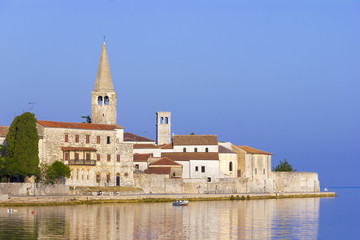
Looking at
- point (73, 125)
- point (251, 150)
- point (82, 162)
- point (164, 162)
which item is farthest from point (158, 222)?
point (251, 150)

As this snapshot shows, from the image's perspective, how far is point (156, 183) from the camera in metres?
81.2

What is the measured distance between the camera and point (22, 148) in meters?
69.6

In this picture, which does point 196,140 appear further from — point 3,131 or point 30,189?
point 30,189

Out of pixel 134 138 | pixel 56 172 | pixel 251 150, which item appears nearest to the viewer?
pixel 56 172

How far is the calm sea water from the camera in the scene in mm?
47031

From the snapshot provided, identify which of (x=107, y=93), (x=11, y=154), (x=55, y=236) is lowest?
(x=55, y=236)

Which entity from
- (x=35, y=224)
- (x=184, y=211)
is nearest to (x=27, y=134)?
(x=184, y=211)

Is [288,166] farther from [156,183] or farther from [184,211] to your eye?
[184,211]

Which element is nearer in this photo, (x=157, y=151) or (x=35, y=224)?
(x=35, y=224)

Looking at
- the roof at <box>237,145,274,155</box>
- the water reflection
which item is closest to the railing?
the water reflection

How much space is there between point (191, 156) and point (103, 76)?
44.5ft

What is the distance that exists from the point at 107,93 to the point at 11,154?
19.7 meters

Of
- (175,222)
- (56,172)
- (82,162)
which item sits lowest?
(175,222)

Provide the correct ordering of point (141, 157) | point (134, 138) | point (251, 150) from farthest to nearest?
point (251, 150)
point (134, 138)
point (141, 157)
